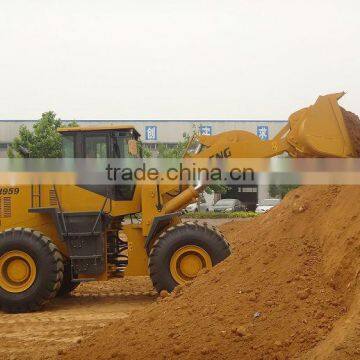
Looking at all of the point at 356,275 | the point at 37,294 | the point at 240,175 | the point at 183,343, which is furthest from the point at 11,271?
the point at 356,275

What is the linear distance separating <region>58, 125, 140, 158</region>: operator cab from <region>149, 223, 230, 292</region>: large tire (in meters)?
1.84

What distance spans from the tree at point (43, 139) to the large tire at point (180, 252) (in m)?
19.6

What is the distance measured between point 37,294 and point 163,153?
80.7 ft

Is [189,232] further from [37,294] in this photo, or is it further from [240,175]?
[37,294]

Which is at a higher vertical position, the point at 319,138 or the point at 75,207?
the point at 319,138

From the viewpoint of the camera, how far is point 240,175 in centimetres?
1175

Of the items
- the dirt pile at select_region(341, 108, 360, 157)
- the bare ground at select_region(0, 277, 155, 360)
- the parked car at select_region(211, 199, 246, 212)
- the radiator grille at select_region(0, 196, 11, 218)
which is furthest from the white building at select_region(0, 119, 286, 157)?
the dirt pile at select_region(341, 108, 360, 157)

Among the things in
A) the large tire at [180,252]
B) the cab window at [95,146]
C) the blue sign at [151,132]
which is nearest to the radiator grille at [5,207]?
the cab window at [95,146]

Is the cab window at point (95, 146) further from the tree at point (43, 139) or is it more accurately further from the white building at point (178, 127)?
the white building at point (178, 127)

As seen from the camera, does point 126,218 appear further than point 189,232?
Yes

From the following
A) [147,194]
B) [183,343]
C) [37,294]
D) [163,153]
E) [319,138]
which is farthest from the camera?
[163,153]

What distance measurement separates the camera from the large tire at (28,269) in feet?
36.8

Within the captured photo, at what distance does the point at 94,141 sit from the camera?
11.8m

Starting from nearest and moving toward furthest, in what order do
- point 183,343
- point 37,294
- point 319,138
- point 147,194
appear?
1. point 183,343
2. point 319,138
3. point 37,294
4. point 147,194
